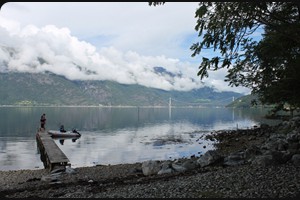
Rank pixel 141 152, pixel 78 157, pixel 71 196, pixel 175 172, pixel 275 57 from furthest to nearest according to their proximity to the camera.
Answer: pixel 141 152 < pixel 78 157 < pixel 175 172 < pixel 71 196 < pixel 275 57

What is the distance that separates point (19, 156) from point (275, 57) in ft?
125

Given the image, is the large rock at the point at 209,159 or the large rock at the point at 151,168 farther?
the large rock at the point at 151,168

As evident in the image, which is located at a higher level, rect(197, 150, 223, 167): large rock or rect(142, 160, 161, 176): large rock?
rect(197, 150, 223, 167): large rock

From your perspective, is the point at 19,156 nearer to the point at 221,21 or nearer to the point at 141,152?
the point at 141,152

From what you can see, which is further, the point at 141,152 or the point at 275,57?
the point at 141,152

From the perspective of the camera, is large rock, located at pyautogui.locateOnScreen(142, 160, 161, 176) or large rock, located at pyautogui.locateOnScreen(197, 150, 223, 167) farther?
large rock, located at pyautogui.locateOnScreen(142, 160, 161, 176)

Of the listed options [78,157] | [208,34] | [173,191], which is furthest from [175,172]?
[78,157]

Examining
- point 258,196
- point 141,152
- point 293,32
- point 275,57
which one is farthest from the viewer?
point 141,152

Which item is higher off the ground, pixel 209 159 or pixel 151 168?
pixel 209 159

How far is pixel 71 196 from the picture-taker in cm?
1527

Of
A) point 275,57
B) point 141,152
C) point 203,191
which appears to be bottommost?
point 141,152

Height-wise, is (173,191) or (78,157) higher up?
(173,191)

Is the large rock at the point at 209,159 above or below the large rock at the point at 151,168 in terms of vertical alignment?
above

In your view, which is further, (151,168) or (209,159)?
(151,168)
